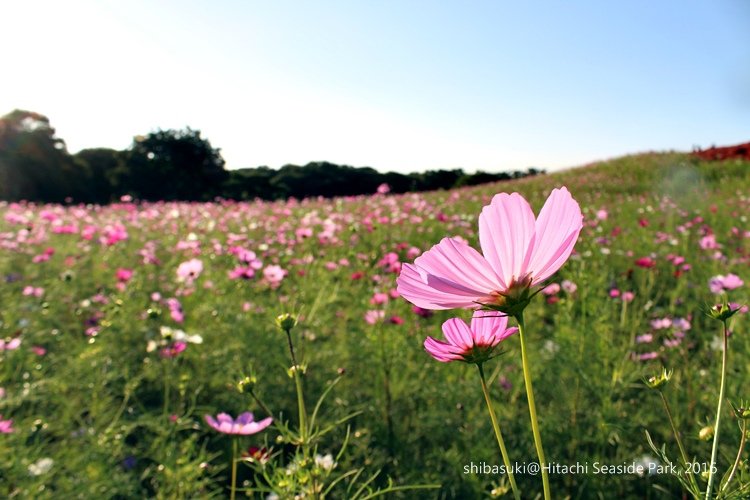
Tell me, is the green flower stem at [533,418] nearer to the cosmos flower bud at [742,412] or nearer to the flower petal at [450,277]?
the flower petal at [450,277]

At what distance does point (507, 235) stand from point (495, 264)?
18 mm

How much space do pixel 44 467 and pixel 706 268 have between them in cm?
268

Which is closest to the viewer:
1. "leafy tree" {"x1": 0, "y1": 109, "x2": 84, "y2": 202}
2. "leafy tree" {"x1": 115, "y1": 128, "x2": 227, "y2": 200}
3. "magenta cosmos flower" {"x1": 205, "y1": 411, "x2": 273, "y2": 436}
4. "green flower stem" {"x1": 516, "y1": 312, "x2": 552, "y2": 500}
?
"green flower stem" {"x1": 516, "y1": 312, "x2": 552, "y2": 500}

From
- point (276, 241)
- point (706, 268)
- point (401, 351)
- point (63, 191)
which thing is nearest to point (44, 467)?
point (401, 351)

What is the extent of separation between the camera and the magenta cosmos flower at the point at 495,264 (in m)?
0.28

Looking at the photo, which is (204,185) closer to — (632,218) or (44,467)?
(632,218)

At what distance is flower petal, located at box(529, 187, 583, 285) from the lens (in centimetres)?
26

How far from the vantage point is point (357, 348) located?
1634mm

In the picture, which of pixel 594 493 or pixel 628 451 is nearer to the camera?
pixel 594 493

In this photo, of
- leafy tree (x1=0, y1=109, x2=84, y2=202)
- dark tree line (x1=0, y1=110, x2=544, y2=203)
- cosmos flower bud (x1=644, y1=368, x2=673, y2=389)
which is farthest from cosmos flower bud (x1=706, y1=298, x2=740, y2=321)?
leafy tree (x1=0, y1=109, x2=84, y2=202)

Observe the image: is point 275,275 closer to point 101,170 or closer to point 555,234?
point 555,234

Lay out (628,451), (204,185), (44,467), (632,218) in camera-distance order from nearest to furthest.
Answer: (44,467) → (628,451) → (632,218) → (204,185)

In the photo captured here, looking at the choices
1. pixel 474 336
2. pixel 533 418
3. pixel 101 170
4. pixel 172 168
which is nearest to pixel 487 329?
pixel 474 336

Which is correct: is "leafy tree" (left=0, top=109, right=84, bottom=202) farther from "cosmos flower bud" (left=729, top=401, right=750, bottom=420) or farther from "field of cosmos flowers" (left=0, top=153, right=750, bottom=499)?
"cosmos flower bud" (left=729, top=401, right=750, bottom=420)
